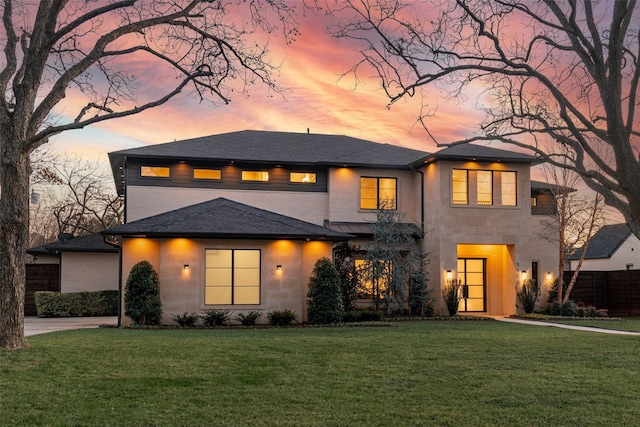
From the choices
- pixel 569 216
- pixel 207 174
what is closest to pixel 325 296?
pixel 207 174

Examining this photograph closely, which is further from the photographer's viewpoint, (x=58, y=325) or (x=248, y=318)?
(x=58, y=325)

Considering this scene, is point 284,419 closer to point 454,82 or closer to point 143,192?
point 454,82

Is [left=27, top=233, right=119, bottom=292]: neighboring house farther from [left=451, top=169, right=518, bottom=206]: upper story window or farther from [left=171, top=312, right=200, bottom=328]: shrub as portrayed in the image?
[left=451, top=169, right=518, bottom=206]: upper story window

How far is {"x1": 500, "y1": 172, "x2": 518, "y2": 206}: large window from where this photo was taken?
948 inches

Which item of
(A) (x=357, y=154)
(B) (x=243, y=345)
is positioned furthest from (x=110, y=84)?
(A) (x=357, y=154)

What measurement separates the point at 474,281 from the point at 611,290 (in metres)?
6.25

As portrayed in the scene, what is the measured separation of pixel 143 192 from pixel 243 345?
11.8 metres

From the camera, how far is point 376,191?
25.2 meters

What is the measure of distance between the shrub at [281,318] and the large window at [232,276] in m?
0.84

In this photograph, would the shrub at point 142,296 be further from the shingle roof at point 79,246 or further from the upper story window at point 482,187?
the upper story window at point 482,187

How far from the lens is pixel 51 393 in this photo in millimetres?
8008

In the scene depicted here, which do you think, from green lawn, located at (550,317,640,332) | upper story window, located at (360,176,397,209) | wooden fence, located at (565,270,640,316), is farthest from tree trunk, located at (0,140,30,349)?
wooden fence, located at (565,270,640,316)

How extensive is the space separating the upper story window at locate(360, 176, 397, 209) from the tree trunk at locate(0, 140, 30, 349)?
50.0ft

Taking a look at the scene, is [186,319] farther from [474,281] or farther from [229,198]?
[474,281]
